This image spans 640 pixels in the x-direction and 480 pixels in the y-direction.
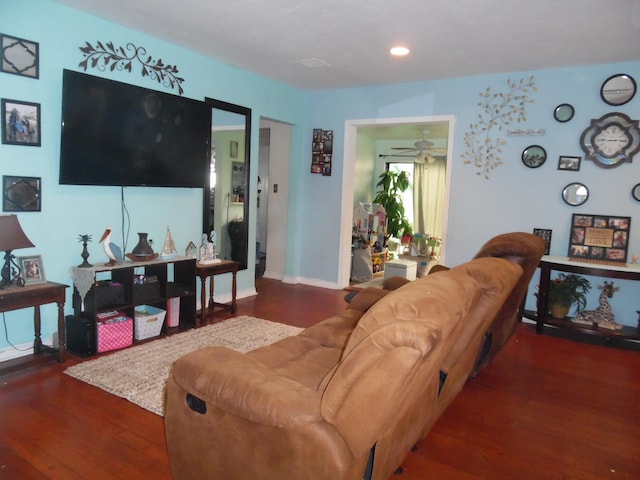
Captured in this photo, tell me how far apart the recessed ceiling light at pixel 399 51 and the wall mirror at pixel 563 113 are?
1640 mm

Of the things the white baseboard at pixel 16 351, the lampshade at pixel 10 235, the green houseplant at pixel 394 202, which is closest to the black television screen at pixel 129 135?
the lampshade at pixel 10 235

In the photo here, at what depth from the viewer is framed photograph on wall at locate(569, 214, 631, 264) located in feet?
13.8

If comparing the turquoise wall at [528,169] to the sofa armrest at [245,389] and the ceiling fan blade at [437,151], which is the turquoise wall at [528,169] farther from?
the sofa armrest at [245,389]

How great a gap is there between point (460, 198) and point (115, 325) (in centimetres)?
363

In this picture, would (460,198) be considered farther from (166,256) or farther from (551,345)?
(166,256)

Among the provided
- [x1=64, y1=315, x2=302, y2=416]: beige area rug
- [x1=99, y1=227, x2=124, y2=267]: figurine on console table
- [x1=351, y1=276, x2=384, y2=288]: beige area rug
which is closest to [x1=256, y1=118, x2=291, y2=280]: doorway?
[x1=351, y1=276, x2=384, y2=288]: beige area rug

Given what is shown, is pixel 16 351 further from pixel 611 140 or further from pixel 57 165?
pixel 611 140

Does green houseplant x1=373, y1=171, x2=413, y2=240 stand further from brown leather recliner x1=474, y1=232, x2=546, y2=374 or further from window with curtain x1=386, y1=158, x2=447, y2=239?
brown leather recliner x1=474, y1=232, x2=546, y2=374

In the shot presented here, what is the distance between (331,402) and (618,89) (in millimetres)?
4374

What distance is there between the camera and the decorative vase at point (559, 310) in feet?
14.0

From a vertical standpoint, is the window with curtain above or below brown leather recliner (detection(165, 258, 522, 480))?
above

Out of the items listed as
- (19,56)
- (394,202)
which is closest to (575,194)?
(394,202)

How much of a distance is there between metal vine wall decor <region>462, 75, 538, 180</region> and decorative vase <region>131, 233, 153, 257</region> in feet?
11.0

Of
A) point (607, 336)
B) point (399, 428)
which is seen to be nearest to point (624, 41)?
point (607, 336)
